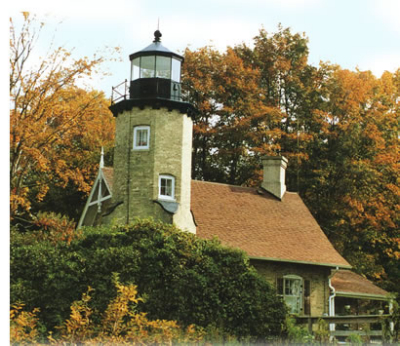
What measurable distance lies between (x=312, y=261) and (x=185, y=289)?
9.84m

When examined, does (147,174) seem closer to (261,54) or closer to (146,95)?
(146,95)

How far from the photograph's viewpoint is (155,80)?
766 inches

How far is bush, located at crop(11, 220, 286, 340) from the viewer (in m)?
11.3

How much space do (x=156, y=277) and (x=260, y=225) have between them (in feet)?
34.4

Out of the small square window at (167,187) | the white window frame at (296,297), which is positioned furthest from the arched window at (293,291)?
the small square window at (167,187)

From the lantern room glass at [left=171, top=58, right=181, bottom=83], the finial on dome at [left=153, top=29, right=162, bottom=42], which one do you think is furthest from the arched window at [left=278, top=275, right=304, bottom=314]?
the finial on dome at [left=153, top=29, right=162, bottom=42]

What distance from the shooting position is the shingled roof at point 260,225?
→ 20.7 metres

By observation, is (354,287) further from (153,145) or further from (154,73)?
(154,73)

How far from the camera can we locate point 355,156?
2689cm

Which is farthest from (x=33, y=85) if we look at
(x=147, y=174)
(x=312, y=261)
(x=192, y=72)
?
(x=192, y=72)

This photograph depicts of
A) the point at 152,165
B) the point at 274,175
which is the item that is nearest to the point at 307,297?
the point at 274,175

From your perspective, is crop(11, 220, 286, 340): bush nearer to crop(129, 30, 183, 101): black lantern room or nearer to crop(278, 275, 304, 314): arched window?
crop(129, 30, 183, 101): black lantern room

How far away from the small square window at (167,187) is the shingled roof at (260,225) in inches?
75.2
